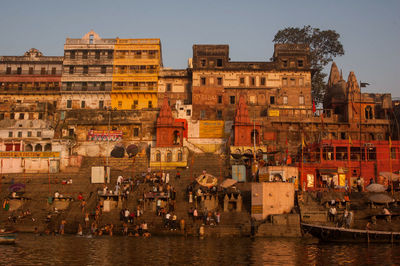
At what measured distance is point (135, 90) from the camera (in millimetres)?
55875

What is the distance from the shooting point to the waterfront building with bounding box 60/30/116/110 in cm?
5616

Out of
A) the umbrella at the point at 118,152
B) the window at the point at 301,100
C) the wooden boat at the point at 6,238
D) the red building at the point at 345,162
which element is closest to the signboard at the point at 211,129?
the umbrella at the point at 118,152

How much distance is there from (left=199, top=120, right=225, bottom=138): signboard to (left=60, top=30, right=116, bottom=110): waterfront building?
41.9 ft

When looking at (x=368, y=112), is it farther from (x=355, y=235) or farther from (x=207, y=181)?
(x=355, y=235)

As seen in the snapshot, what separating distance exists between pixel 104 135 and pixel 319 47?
3112cm

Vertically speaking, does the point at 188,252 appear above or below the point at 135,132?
below

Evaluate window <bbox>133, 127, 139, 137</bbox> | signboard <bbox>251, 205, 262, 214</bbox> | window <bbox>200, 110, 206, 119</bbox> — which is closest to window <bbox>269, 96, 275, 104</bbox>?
window <bbox>200, 110, 206, 119</bbox>

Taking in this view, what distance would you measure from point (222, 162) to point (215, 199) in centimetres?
1181

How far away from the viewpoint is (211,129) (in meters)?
50.9

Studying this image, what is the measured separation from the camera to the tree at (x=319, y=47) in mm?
60375

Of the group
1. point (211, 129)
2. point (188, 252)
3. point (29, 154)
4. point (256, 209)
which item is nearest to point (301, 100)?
point (211, 129)

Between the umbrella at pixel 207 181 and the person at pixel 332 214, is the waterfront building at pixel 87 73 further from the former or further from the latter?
the person at pixel 332 214

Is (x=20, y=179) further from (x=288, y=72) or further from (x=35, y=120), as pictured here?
(x=288, y=72)

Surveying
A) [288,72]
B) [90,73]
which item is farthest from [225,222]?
[90,73]
